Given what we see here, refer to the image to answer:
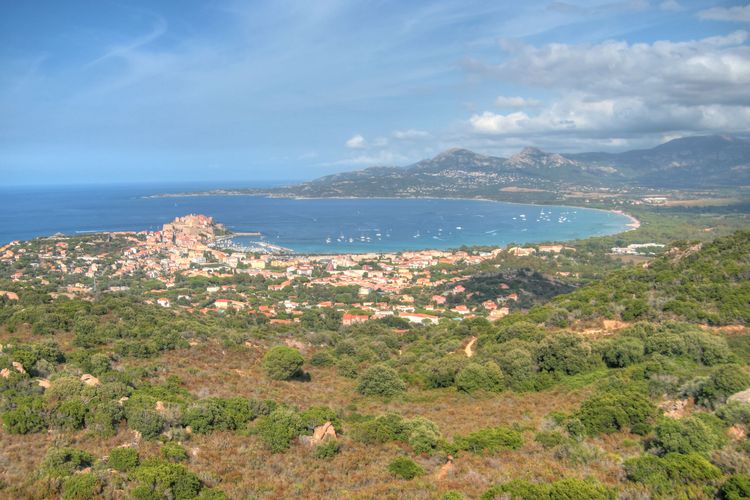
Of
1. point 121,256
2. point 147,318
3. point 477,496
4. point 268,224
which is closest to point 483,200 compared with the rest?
point 268,224

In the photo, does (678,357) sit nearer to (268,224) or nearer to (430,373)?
(430,373)

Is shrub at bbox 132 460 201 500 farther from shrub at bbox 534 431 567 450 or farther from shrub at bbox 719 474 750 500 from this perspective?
shrub at bbox 719 474 750 500

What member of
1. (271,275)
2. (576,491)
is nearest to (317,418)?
(576,491)

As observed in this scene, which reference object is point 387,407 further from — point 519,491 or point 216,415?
point 519,491

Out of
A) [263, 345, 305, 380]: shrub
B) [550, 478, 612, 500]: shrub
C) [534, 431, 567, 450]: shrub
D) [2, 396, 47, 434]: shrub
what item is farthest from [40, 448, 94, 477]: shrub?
[263, 345, 305, 380]: shrub

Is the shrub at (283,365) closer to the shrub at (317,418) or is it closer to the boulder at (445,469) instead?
the shrub at (317,418)
